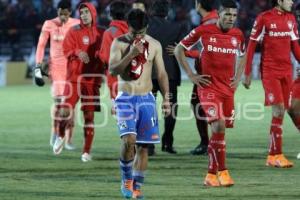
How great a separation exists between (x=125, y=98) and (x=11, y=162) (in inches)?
159

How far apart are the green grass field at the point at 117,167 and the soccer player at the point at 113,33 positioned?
43.3 inches

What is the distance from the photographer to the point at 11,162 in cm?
1485

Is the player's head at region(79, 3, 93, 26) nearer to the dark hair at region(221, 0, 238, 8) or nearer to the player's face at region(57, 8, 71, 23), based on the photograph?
the player's face at region(57, 8, 71, 23)

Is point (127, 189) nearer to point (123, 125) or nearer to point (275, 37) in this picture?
point (123, 125)

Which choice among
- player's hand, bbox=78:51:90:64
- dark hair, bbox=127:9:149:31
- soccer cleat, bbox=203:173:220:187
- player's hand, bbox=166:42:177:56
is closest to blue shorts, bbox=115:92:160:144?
dark hair, bbox=127:9:149:31

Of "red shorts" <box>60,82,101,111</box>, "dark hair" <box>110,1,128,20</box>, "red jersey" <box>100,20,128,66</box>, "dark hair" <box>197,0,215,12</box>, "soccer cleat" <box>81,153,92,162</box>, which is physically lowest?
"soccer cleat" <box>81,153,92,162</box>

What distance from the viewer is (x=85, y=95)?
1548 cm

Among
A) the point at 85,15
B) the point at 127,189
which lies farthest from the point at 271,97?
the point at 127,189

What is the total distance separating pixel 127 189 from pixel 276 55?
3.94 m

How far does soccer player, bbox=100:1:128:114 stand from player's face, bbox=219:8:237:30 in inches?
102

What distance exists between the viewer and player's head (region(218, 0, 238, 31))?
483 inches

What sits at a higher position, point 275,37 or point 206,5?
point 206,5

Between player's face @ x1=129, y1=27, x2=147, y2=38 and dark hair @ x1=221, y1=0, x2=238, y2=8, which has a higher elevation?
dark hair @ x1=221, y1=0, x2=238, y2=8

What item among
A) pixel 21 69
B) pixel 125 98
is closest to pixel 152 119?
pixel 125 98
